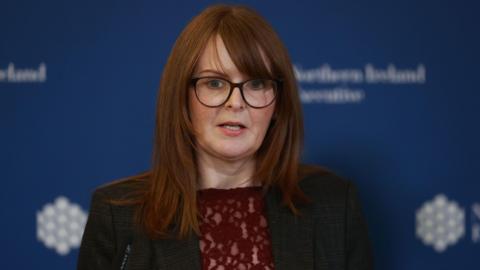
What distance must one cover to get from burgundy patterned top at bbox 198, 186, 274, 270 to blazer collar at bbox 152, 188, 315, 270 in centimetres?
2


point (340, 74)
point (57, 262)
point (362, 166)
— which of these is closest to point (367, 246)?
point (362, 166)

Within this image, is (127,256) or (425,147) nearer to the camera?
(127,256)

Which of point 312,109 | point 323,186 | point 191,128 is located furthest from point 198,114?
point 312,109

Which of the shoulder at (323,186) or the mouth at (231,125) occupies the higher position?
the mouth at (231,125)

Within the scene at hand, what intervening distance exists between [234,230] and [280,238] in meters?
0.10

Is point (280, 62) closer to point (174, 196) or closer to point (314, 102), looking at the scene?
point (174, 196)

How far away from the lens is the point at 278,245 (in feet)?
4.65

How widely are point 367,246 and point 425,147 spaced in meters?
0.47

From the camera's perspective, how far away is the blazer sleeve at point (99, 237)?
146cm

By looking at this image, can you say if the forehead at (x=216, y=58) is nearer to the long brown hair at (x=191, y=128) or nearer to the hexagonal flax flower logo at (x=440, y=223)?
the long brown hair at (x=191, y=128)

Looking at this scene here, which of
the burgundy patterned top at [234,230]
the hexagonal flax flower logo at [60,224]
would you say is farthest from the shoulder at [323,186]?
the hexagonal flax flower logo at [60,224]

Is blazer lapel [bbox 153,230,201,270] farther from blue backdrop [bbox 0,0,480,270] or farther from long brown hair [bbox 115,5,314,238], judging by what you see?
blue backdrop [bbox 0,0,480,270]

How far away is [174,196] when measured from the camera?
1445 millimetres

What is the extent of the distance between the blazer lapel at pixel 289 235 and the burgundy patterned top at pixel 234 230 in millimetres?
18
